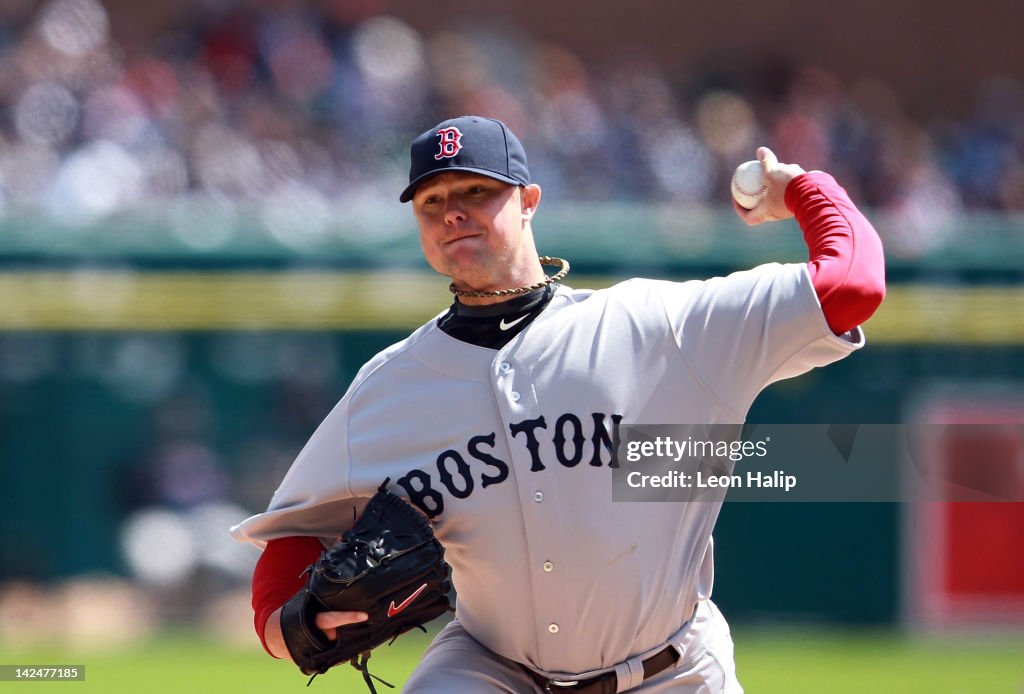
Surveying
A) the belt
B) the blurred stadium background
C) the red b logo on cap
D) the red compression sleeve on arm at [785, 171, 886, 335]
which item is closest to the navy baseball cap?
the red b logo on cap

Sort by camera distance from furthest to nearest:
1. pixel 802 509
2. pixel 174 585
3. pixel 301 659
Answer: pixel 802 509
pixel 174 585
pixel 301 659

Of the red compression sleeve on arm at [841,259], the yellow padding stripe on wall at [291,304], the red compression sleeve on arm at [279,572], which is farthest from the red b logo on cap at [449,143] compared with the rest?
the yellow padding stripe on wall at [291,304]

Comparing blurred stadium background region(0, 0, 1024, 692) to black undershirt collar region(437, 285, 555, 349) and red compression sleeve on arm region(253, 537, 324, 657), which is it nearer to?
red compression sleeve on arm region(253, 537, 324, 657)

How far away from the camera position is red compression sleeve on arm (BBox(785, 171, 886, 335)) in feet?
9.87

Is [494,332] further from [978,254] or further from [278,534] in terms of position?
[978,254]

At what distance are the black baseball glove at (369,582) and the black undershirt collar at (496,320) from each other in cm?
40

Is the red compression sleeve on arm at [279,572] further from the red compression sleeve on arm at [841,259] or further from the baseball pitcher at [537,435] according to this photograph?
the red compression sleeve on arm at [841,259]

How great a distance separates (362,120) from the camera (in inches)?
387

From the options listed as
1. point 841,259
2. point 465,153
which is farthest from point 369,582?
point 841,259

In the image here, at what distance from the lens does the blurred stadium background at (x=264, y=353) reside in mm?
7918

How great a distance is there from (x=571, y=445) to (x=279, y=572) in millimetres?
735

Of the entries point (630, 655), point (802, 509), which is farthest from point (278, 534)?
point (802, 509)

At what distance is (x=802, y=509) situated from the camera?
27.7 feet

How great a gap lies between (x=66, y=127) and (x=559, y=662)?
6.94 meters
